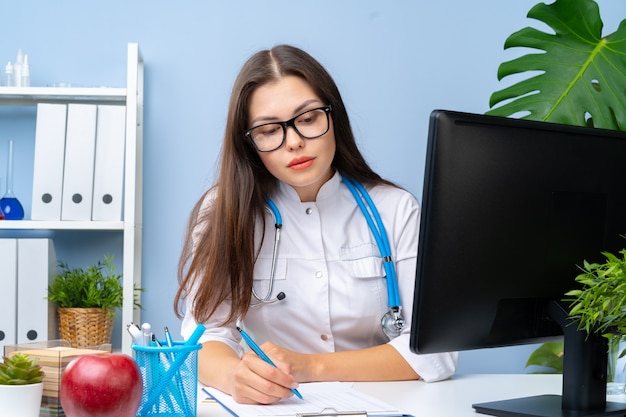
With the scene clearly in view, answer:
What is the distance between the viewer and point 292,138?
159cm

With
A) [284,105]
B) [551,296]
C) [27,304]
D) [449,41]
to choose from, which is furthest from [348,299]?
[449,41]

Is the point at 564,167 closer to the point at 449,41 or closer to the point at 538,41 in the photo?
the point at 538,41

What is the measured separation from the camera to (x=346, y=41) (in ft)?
8.93

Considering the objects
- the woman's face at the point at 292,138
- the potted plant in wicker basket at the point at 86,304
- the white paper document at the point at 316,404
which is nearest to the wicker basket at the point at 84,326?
the potted plant in wicker basket at the point at 86,304

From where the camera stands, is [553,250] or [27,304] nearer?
[553,250]

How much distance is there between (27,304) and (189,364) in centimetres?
157

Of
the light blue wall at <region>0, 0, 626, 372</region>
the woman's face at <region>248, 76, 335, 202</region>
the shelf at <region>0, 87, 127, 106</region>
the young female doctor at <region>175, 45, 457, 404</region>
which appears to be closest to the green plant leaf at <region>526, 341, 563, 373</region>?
the light blue wall at <region>0, 0, 626, 372</region>

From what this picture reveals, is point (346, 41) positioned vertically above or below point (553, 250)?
above

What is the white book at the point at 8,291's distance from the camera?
7.86ft

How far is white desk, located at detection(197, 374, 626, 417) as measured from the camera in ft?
3.84

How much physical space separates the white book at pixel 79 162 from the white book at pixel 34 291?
130mm

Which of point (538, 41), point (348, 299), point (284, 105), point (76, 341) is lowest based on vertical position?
point (76, 341)

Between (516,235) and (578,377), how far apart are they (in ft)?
0.78

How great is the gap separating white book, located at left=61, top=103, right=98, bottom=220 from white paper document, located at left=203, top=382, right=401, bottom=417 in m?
1.30
